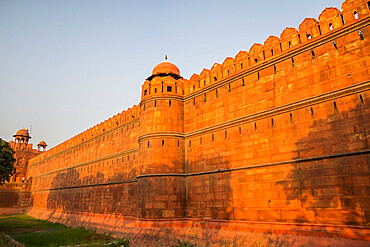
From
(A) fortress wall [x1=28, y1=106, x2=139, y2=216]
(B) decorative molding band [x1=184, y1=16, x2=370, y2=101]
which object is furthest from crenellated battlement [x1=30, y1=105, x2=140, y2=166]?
(B) decorative molding band [x1=184, y1=16, x2=370, y2=101]

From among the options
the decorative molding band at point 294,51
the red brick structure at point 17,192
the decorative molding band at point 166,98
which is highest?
the decorative molding band at point 294,51

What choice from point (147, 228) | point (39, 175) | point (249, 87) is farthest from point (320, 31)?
point (39, 175)


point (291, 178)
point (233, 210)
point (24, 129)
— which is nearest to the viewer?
point (291, 178)

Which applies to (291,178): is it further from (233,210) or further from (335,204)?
(233,210)

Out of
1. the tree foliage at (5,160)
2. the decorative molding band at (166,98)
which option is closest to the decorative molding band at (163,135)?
the decorative molding band at (166,98)

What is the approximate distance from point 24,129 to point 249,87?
43.7 m

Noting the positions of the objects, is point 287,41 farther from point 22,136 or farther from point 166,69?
point 22,136

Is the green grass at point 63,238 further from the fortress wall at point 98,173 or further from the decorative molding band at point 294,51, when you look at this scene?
the decorative molding band at point 294,51

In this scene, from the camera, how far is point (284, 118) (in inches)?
400

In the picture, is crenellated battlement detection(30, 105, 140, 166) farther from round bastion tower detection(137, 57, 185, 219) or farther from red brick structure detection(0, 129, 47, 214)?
red brick structure detection(0, 129, 47, 214)

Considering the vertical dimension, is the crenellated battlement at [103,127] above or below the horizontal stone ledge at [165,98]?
above

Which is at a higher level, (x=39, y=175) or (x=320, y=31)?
(x=320, y=31)

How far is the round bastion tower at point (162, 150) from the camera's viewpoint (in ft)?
40.9

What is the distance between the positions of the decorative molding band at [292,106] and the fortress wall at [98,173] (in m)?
6.48
